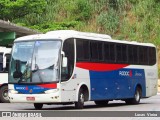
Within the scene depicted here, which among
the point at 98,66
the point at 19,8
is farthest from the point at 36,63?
the point at 19,8

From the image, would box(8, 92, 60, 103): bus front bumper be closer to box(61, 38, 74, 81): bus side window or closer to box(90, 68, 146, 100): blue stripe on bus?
box(61, 38, 74, 81): bus side window

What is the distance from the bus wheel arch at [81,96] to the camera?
73.8 feet

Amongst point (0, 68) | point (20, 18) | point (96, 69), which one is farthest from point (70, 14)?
point (96, 69)

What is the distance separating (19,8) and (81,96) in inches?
1155

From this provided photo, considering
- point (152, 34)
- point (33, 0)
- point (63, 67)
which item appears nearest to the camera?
point (63, 67)

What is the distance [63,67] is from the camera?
2178 centimetres

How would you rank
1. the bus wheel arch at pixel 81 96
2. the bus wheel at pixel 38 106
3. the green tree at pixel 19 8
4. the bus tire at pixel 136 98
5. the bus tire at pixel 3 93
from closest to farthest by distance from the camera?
the bus wheel arch at pixel 81 96 → the bus wheel at pixel 38 106 → the bus tire at pixel 136 98 → the bus tire at pixel 3 93 → the green tree at pixel 19 8

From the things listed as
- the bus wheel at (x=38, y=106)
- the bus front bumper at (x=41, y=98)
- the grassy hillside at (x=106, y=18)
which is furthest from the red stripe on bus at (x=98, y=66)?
the grassy hillside at (x=106, y=18)

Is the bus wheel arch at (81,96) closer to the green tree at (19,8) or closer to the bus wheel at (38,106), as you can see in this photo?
the bus wheel at (38,106)

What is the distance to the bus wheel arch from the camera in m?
22.5

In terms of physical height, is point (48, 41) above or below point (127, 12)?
below

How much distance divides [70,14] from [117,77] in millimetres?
31468

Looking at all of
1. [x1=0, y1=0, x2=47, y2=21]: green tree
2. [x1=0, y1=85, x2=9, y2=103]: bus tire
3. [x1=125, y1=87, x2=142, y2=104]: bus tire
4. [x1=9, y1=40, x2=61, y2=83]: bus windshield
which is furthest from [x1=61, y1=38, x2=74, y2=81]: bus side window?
[x1=0, y1=0, x2=47, y2=21]: green tree

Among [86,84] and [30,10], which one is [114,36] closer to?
[30,10]
